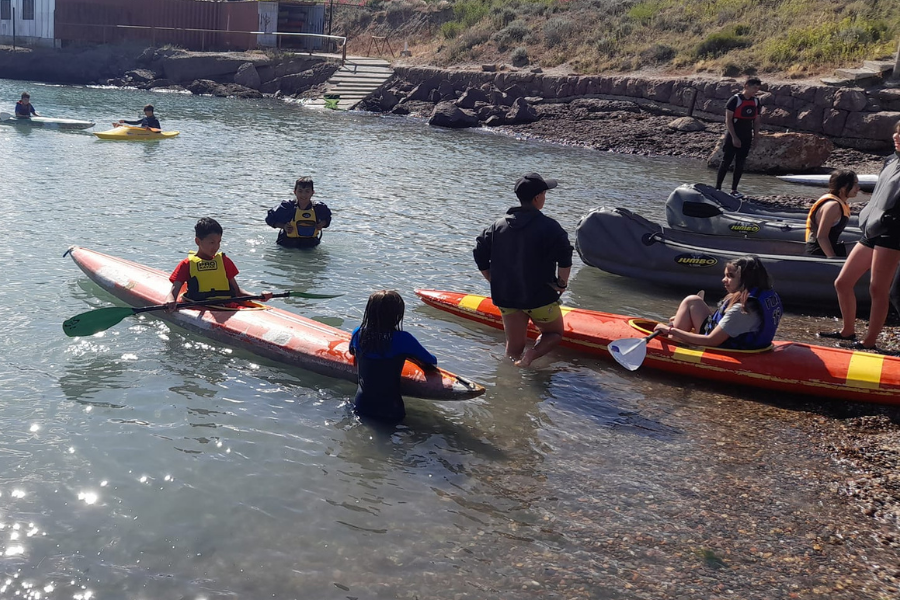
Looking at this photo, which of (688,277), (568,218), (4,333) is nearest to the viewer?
(4,333)

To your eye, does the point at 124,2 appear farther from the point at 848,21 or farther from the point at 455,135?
the point at 848,21

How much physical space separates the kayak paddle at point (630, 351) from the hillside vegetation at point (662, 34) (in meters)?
17.9

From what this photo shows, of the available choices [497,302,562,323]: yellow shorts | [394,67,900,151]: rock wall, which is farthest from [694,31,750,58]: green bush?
[497,302,562,323]: yellow shorts

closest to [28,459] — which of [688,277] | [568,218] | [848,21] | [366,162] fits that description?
[688,277]

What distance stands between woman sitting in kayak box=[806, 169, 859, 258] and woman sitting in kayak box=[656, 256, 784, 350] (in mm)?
2126

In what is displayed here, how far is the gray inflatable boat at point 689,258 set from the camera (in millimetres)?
7832

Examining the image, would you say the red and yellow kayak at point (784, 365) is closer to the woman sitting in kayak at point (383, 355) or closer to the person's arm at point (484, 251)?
the person's arm at point (484, 251)

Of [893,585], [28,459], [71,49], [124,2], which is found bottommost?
[28,459]

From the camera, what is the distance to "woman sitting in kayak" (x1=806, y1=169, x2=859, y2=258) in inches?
294

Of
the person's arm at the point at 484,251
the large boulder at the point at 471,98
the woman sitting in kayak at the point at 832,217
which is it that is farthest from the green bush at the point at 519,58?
the person's arm at the point at 484,251

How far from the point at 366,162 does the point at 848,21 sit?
14.5m

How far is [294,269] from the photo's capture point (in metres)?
8.89

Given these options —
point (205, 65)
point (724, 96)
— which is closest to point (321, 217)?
point (724, 96)

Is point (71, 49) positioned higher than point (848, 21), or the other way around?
point (848, 21)
